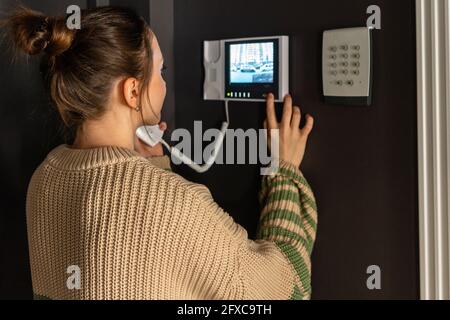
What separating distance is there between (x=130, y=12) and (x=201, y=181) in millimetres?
545

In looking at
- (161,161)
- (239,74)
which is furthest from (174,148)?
(239,74)

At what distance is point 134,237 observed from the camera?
103 centimetres

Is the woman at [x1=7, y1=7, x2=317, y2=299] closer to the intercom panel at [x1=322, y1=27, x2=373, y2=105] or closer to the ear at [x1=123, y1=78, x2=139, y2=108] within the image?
the ear at [x1=123, y1=78, x2=139, y2=108]

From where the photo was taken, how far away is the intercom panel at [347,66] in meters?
1.22

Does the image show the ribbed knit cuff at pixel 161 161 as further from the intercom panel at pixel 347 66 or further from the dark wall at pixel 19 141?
the intercom panel at pixel 347 66

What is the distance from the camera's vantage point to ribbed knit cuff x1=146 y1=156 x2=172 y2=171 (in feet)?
4.88

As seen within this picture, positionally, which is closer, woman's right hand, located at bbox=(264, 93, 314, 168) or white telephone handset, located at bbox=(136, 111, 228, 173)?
woman's right hand, located at bbox=(264, 93, 314, 168)

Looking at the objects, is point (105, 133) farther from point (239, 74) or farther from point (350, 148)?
point (350, 148)

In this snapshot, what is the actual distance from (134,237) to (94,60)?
34 centimetres

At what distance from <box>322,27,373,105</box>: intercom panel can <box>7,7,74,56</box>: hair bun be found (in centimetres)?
54

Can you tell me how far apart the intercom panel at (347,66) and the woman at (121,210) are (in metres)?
0.28

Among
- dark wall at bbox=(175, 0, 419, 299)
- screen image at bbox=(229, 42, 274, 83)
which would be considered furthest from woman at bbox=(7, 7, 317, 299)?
screen image at bbox=(229, 42, 274, 83)

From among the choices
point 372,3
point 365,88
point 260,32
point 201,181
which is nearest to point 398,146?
point 365,88

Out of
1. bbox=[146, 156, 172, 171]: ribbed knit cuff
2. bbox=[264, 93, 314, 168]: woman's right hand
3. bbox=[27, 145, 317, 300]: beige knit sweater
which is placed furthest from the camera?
bbox=[146, 156, 172, 171]: ribbed knit cuff
